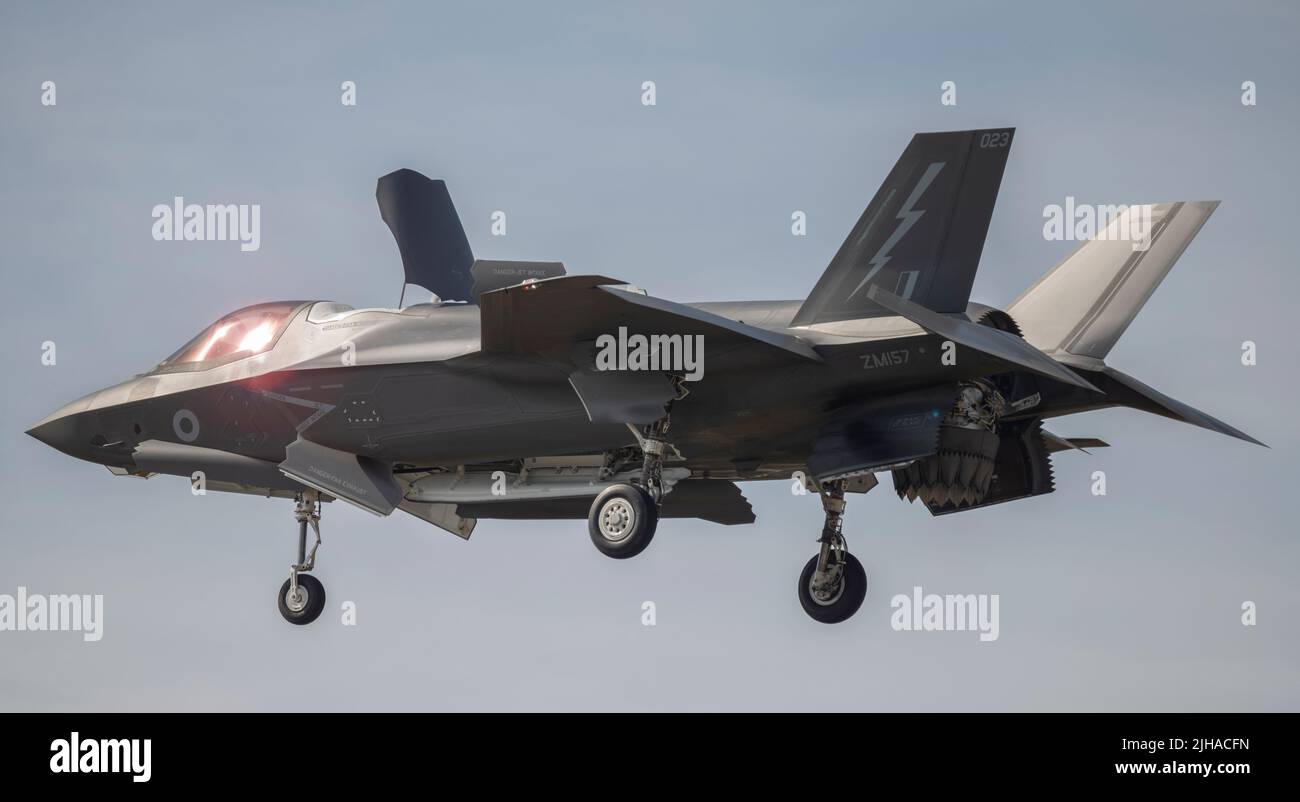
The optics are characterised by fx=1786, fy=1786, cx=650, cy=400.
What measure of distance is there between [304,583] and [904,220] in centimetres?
1088

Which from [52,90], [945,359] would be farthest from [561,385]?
[52,90]

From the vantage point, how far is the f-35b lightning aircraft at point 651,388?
21.4 m

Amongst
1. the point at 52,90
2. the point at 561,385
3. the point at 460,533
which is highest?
the point at 52,90

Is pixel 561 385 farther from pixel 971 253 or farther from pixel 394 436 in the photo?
pixel 971 253

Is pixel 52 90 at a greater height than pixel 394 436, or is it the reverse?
pixel 52 90

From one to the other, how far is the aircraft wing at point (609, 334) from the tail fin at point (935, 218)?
1413mm

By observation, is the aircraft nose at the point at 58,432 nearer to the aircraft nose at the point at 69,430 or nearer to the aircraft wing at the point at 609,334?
the aircraft nose at the point at 69,430

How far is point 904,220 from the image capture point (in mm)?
21641

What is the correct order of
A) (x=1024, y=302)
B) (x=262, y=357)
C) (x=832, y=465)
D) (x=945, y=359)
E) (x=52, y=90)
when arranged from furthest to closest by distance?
(x=52, y=90) < (x=262, y=357) < (x=1024, y=302) < (x=832, y=465) < (x=945, y=359)

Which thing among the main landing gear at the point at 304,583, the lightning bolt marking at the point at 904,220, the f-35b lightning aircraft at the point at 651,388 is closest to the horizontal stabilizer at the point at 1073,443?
the f-35b lightning aircraft at the point at 651,388

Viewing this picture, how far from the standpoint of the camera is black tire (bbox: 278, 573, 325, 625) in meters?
26.6

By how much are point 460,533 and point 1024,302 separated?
9.42 metres

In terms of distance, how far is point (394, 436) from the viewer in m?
24.2

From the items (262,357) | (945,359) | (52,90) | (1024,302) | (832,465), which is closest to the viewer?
(945,359)
